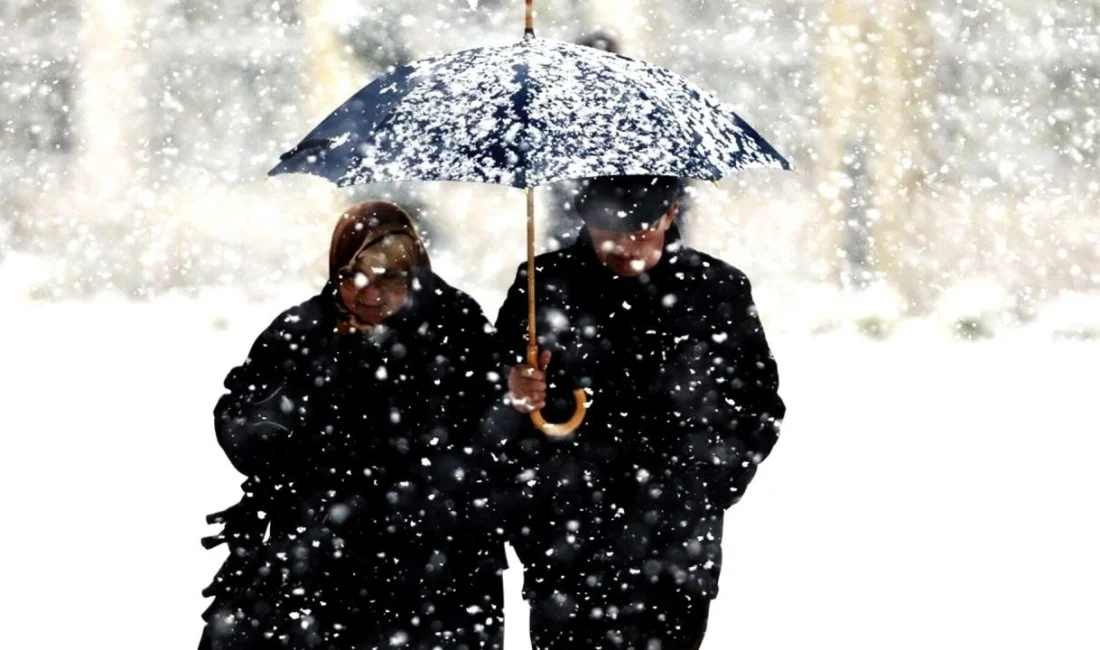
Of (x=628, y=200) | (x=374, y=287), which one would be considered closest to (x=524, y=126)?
(x=628, y=200)

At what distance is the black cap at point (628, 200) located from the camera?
4184 mm

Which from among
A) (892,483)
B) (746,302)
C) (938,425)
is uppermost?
(938,425)

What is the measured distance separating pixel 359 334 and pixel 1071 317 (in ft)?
36.9

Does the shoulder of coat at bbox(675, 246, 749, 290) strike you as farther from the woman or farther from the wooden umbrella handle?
the woman

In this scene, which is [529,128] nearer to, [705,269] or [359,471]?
[705,269]

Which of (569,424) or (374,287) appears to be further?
(569,424)

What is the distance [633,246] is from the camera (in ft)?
14.1

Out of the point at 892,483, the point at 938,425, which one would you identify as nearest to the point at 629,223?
the point at 892,483

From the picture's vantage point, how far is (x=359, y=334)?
4215mm

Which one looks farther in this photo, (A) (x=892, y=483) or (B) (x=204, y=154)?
(B) (x=204, y=154)

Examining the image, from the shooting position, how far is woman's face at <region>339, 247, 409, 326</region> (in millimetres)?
4047

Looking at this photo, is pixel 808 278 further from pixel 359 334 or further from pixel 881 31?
pixel 359 334

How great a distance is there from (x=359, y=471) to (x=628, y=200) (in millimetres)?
962

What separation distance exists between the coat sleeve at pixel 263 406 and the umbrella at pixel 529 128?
455 millimetres
